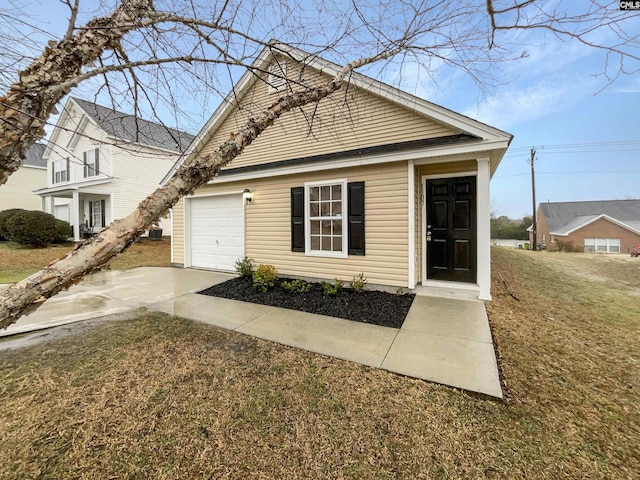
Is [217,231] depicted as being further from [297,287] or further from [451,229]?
[451,229]

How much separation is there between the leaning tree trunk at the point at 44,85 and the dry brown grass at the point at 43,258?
6870 mm

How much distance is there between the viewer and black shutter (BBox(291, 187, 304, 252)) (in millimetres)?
6566

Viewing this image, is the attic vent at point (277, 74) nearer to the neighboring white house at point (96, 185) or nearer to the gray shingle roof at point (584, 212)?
the neighboring white house at point (96, 185)

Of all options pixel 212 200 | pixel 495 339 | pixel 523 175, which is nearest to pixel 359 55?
pixel 495 339

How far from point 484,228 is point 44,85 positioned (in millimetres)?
5777

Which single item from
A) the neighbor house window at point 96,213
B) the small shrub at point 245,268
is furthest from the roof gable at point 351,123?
the neighbor house window at point 96,213

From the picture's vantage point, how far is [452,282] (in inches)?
228

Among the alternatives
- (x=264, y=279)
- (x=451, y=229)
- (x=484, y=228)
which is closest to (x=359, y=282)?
(x=264, y=279)

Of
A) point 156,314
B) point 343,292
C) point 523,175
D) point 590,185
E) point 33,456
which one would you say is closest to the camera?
point 33,456

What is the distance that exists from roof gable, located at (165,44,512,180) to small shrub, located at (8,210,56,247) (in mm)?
10680

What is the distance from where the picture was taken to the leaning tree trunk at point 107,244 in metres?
1.13

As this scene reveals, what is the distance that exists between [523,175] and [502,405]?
29.8 meters

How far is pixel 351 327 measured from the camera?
13.1ft

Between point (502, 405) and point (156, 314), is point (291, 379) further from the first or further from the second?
point (156, 314)
